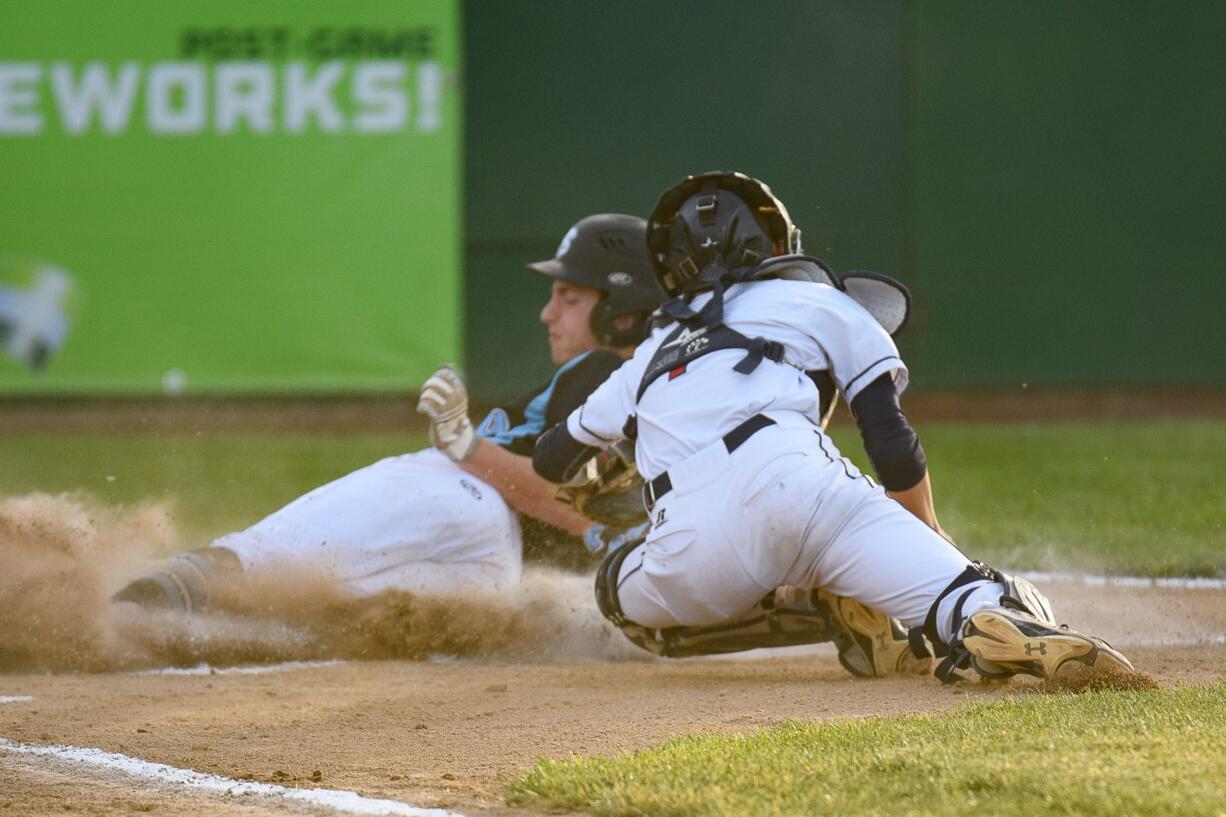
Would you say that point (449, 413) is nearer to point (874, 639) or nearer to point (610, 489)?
point (610, 489)

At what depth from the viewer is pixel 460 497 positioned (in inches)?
215

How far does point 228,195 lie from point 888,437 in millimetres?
7575

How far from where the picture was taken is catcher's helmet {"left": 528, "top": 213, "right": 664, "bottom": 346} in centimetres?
570

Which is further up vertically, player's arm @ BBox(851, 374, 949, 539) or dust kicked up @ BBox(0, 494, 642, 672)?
player's arm @ BBox(851, 374, 949, 539)

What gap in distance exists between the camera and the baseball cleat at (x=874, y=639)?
432 centimetres

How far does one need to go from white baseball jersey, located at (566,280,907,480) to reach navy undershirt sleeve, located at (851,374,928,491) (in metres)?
0.04

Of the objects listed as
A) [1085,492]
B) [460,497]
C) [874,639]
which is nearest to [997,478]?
[1085,492]

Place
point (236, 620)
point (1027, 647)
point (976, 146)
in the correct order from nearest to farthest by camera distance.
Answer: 1. point (1027, 647)
2. point (236, 620)
3. point (976, 146)

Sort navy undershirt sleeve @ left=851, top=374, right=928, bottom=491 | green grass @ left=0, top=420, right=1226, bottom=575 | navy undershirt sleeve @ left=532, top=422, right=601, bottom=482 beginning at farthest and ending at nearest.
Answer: green grass @ left=0, top=420, right=1226, bottom=575 → navy undershirt sleeve @ left=532, top=422, right=601, bottom=482 → navy undershirt sleeve @ left=851, top=374, right=928, bottom=491

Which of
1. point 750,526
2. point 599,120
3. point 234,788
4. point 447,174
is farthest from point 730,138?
point 234,788

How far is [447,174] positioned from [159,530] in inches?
220

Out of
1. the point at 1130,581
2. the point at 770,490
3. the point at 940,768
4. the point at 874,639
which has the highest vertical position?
the point at 770,490

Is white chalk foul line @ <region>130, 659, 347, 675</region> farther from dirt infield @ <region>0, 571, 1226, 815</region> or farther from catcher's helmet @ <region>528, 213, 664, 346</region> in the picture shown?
catcher's helmet @ <region>528, 213, 664, 346</region>

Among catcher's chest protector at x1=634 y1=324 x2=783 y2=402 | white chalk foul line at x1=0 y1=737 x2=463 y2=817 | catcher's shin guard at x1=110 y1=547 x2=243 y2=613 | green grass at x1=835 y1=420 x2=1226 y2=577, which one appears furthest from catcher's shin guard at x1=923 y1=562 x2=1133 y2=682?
green grass at x1=835 y1=420 x2=1226 y2=577
